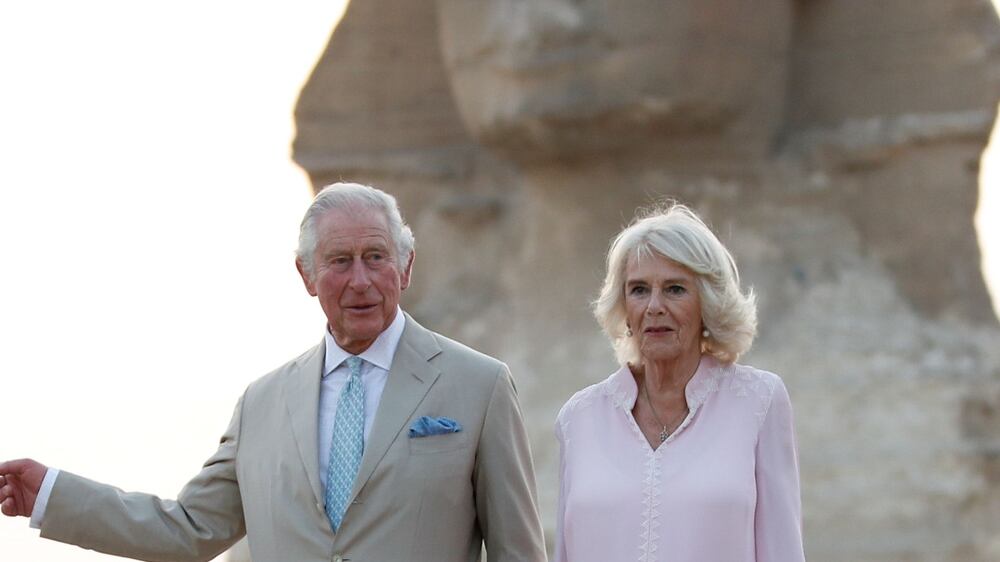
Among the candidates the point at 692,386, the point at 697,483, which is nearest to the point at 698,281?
the point at 692,386

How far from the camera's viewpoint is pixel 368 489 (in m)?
3.32

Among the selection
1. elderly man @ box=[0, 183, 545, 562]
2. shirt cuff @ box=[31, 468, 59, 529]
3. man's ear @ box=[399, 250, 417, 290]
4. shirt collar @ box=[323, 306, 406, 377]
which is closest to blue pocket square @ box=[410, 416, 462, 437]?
elderly man @ box=[0, 183, 545, 562]

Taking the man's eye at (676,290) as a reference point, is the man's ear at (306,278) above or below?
above

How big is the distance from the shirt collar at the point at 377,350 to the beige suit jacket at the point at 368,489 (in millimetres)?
14

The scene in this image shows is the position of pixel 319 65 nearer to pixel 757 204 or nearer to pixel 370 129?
pixel 370 129

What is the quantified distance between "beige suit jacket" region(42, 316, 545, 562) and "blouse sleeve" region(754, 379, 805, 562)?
1.37ft

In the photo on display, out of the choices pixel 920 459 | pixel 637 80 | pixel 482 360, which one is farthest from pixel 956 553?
pixel 482 360

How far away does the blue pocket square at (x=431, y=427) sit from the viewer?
11.0ft

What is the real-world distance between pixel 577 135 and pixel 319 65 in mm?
2098

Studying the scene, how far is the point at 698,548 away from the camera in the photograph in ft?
10.4

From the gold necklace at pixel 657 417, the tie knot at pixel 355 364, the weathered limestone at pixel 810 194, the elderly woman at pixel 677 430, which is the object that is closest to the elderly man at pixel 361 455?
the tie knot at pixel 355 364

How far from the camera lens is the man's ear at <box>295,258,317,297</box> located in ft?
11.1

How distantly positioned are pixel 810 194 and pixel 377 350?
6.05 meters

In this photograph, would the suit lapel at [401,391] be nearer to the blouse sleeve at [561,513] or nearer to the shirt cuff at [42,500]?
the blouse sleeve at [561,513]
